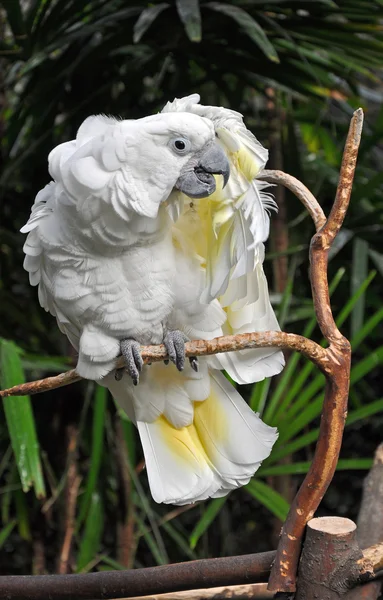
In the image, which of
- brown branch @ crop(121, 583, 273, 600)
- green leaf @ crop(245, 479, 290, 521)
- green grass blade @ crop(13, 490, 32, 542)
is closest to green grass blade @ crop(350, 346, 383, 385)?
green leaf @ crop(245, 479, 290, 521)

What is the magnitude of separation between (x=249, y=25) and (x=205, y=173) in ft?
1.84

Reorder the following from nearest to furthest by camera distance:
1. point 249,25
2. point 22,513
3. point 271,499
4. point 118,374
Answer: point 118,374, point 249,25, point 271,499, point 22,513

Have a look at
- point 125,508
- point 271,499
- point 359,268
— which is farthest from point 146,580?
point 359,268

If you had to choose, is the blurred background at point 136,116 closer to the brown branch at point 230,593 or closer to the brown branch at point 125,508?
the brown branch at point 125,508

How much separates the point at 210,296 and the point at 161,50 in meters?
0.77

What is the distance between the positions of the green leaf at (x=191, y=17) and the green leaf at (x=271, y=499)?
89cm

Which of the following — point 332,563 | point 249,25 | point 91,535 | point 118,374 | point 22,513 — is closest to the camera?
point 332,563

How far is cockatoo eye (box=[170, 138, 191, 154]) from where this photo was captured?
0.91 meters

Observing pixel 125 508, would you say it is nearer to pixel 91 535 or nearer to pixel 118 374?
pixel 91 535

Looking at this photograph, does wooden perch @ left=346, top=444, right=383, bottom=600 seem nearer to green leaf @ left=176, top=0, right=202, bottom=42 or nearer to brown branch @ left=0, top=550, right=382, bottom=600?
brown branch @ left=0, top=550, right=382, bottom=600

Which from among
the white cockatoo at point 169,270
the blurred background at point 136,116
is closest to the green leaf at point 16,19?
the blurred background at point 136,116

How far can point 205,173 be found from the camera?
92cm

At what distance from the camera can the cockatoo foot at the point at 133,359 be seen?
1021 mm

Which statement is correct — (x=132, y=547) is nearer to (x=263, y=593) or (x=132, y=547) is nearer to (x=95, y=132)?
(x=263, y=593)
